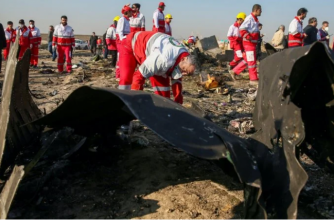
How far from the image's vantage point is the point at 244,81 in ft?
30.8

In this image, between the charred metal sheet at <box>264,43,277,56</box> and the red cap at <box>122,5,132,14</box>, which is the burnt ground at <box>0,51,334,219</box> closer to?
the charred metal sheet at <box>264,43,277,56</box>

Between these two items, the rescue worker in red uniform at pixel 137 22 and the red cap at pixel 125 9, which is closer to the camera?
the red cap at pixel 125 9

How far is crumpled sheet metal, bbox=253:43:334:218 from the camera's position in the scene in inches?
86.8

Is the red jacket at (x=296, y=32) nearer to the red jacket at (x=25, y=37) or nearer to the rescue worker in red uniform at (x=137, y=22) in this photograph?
the rescue worker in red uniform at (x=137, y=22)

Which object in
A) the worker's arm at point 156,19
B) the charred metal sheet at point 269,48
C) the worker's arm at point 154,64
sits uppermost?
the worker's arm at point 156,19

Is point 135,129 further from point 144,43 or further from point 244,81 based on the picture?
point 244,81

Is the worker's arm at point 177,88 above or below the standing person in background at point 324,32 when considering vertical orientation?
below

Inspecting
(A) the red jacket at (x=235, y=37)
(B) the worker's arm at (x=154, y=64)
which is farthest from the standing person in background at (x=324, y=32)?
(B) the worker's arm at (x=154, y=64)

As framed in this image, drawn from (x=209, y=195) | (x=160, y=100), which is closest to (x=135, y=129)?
(x=209, y=195)

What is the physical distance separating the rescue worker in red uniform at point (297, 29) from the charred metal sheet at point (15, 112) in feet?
24.6

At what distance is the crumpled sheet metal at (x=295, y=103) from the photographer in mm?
2205

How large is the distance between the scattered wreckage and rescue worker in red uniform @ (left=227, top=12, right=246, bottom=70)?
758cm

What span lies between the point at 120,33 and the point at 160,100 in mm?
7180

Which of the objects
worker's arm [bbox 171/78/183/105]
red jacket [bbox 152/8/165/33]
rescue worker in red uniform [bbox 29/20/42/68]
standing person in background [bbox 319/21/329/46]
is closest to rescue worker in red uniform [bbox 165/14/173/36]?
red jacket [bbox 152/8/165/33]
